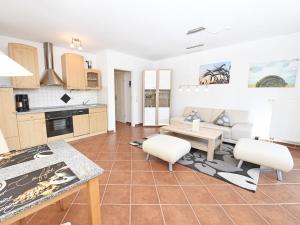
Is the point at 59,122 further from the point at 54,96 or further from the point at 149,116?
the point at 149,116

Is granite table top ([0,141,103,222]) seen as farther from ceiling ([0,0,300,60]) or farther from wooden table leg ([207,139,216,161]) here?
wooden table leg ([207,139,216,161])

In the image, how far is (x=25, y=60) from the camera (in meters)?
3.14

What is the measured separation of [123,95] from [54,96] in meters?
2.50

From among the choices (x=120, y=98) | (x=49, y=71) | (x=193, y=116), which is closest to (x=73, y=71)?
(x=49, y=71)

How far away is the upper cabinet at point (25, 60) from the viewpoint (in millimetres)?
2986

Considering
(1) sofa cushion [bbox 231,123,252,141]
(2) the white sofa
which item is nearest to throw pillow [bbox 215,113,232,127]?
(2) the white sofa

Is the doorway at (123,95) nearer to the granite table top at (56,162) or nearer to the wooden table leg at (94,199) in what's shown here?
the granite table top at (56,162)

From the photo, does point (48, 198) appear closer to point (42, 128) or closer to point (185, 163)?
point (185, 163)

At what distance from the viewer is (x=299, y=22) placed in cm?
266

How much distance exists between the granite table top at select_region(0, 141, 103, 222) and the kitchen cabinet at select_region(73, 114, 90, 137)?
8.62 ft

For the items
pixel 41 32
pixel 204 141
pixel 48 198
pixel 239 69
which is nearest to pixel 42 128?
pixel 41 32

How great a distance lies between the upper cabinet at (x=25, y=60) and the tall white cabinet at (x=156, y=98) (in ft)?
10.2

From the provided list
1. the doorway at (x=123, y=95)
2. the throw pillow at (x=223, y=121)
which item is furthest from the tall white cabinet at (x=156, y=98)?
the throw pillow at (x=223, y=121)

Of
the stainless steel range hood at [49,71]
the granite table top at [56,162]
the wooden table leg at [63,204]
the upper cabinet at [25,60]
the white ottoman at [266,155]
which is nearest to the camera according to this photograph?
the granite table top at [56,162]
